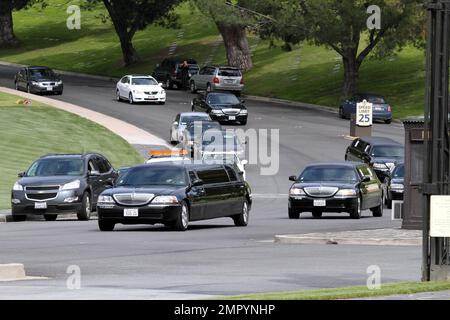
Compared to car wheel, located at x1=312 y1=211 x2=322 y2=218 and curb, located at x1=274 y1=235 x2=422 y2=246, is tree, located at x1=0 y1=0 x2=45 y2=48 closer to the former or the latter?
car wheel, located at x1=312 y1=211 x2=322 y2=218

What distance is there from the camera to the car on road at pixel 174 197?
29.2 metres

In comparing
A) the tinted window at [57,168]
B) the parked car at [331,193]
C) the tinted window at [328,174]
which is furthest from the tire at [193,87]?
the tinted window at [57,168]

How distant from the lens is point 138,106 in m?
75.6

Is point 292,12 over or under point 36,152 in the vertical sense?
over

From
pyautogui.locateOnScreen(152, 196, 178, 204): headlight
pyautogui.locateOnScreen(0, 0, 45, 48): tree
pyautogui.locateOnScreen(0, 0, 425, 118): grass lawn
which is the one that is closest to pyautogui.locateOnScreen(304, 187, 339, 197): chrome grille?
pyautogui.locateOnScreen(152, 196, 178, 204): headlight

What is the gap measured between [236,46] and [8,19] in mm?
28937

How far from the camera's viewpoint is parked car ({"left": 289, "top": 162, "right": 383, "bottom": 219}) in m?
35.1

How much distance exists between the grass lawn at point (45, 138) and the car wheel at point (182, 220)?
1456cm

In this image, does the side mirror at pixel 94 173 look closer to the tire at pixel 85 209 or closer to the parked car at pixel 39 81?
the tire at pixel 85 209

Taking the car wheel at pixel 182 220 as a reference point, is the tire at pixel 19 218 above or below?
below

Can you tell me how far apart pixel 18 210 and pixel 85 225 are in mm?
2264

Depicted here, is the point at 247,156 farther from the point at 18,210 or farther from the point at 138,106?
the point at 18,210

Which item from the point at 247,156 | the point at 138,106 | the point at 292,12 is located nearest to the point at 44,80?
the point at 138,106
